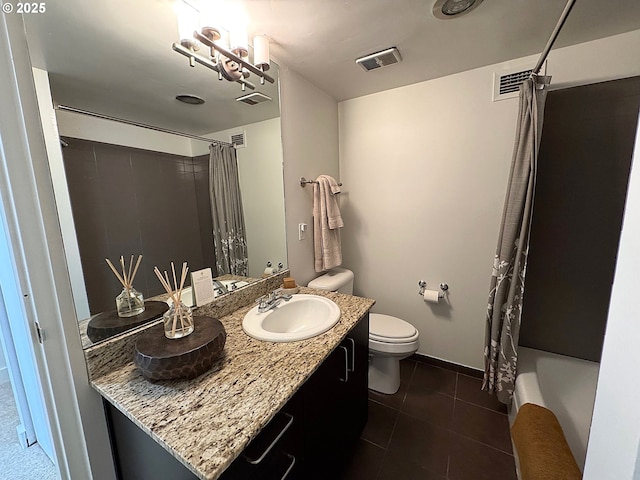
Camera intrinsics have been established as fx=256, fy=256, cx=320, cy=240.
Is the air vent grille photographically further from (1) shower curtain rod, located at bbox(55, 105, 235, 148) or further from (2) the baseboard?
(2) the baseboard

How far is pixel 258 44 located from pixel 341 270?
160 cm

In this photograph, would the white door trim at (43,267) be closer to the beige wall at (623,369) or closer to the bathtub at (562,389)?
the beige wall at (623,369)

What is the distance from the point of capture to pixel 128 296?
0.98 m

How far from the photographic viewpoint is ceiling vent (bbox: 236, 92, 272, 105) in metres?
1.41

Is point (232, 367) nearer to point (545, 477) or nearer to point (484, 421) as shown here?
point (545, 477)

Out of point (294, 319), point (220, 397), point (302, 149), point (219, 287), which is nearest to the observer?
point (220, 397)

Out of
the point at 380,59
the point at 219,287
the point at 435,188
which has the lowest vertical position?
the point at 219,287

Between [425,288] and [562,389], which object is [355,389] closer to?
[425,288]

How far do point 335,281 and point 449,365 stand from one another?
116cm

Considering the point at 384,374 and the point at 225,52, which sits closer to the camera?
the point at 225,52

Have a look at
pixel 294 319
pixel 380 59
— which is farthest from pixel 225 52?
pixel 294 319

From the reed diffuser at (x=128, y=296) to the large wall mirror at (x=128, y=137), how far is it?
0.06 feet

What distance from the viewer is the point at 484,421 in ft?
5.23

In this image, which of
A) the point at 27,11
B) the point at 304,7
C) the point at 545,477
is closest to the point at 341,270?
the point at 545,477
